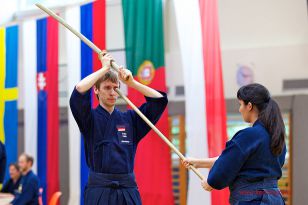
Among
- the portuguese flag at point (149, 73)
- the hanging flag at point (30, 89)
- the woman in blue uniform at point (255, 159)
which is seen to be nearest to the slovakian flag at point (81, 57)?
the portuguese flag at point (149, 73)

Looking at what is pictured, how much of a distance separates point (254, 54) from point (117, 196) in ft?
15.1

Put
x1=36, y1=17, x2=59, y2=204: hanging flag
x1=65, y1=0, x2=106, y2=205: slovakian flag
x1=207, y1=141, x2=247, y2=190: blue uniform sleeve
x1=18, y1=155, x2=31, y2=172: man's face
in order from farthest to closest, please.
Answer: x1=36, y1=17, x2=59, y2=204: hanging flag → x1=65, y1=0, x2=106, y2=205: slovakian flag → x1=18, y1=155, x2=31, y2=172: man's face → x1=207, y1=141, x2=247, y2=190: blue uniform sleeve

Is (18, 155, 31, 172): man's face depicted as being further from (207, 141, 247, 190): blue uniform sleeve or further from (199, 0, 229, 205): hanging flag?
(207, 141, 247, 190): blue uniform sleeve

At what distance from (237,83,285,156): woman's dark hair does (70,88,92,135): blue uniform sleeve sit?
92cm

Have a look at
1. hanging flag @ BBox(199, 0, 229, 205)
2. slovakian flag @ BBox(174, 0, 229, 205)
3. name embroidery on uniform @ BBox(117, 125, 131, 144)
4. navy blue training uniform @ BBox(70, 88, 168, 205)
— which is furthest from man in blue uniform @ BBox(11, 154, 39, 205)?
name embroidery on uniform @ BBox(117, 125, 131, 144)

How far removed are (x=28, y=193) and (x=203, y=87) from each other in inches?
102

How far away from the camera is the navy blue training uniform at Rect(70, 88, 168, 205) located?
2.87 meters

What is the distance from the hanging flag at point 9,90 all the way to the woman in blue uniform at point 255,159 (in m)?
5.29

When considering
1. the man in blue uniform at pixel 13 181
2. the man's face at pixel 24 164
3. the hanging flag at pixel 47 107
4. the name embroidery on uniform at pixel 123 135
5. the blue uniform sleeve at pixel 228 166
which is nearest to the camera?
the blue uniform sleeve at pixel 228 166

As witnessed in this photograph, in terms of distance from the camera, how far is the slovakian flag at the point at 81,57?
6.54 m

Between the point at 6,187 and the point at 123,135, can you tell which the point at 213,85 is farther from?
the point at 6,187

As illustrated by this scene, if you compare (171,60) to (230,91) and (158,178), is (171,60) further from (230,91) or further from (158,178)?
(158,178)

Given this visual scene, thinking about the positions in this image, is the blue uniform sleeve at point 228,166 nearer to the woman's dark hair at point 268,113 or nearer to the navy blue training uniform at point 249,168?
the navy blue training uniform at point 249,168

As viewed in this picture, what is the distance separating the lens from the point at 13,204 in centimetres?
590
